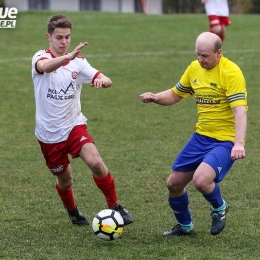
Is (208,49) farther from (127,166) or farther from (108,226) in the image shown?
(127,166)

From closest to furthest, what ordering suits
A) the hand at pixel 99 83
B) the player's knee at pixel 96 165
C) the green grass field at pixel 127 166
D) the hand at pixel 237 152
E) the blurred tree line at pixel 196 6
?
Answer: 1. the hand at pixel 237 152
2. the green grass field at pixel 127 166
3. the hand at pixel 99 83
4. the player's knee at pixel 96 165
5. the blurred tree line at pixel 196 6

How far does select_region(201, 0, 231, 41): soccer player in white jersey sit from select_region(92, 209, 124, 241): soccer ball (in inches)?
439

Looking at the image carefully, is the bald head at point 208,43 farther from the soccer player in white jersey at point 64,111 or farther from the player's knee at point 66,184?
the player's knee at point 66,184

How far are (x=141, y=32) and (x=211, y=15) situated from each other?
7.86m

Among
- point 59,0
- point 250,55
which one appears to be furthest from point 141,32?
point 59,0

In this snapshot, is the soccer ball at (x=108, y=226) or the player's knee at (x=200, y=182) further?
the soccer ball at (x=108, y=226)

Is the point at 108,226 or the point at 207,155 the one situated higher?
the point at 207,155

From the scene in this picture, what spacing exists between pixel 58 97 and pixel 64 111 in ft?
0.45

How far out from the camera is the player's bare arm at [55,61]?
6.59 m

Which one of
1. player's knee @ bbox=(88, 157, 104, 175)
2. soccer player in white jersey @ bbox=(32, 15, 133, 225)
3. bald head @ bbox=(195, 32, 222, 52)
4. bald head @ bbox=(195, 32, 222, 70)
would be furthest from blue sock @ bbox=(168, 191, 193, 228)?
bald head @ bbox=(195, 32, 222, 52)

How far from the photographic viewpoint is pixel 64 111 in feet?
23.5

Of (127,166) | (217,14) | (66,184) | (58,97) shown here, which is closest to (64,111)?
(58,97)

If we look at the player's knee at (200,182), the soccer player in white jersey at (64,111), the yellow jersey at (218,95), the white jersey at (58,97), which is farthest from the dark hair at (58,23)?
the player's knee at (200,182)

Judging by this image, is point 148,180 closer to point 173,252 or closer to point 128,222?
point 128,222
